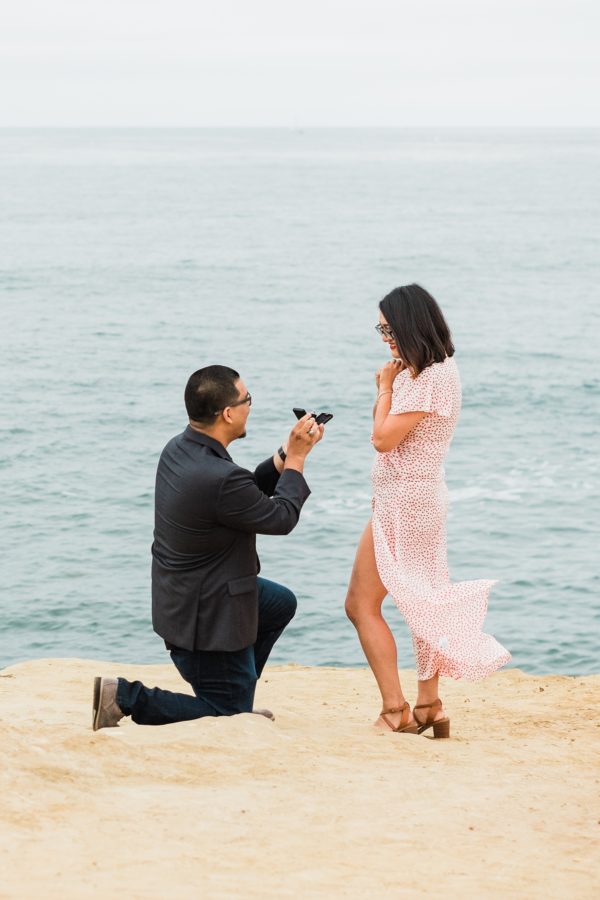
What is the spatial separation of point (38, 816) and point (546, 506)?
16.6 meters

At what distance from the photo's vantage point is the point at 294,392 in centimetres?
2870

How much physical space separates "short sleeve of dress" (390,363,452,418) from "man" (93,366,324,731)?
0.46 metres

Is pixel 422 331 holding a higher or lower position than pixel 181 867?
higher

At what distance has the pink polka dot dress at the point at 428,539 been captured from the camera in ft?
19.2

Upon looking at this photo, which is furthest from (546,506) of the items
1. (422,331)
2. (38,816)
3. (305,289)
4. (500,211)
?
(500,211)

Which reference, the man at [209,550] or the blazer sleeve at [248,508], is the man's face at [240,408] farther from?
the blazer sleeve at [248,508]

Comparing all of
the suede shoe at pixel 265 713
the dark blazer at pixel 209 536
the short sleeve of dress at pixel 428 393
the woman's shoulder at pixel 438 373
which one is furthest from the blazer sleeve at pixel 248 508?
the suede shoe at pixel 265 713

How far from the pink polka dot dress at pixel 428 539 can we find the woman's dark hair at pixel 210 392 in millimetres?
840

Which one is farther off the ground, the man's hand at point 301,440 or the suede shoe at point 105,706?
the man's hand at point 301,440

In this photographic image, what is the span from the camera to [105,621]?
1540 cm

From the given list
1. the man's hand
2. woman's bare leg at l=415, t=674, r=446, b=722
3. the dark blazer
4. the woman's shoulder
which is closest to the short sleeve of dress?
the woman's shoulder

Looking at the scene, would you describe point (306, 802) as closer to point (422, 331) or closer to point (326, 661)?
point (422, 331)

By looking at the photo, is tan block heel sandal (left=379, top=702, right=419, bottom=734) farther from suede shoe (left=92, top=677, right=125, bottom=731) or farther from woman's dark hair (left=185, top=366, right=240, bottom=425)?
woman's dark hair (left=185, top=366, right=240, bottom=425)

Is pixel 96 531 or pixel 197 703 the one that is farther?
pixel 96 531
